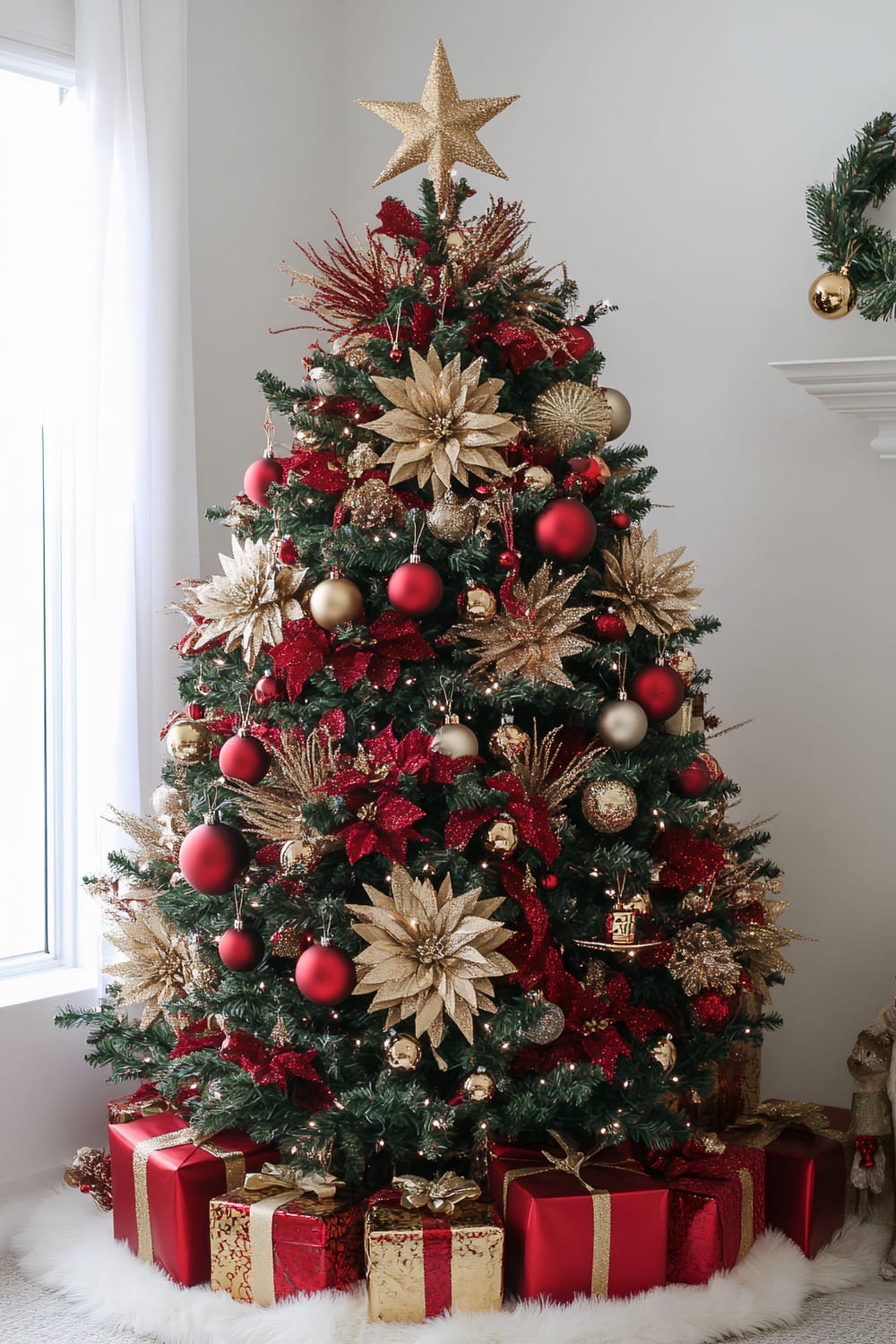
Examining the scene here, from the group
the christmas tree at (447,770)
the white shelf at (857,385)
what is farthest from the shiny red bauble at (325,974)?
the white shelf at (857,385)

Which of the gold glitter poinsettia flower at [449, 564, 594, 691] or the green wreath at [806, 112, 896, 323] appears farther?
the green wreath at [806, 112, 896, 323]

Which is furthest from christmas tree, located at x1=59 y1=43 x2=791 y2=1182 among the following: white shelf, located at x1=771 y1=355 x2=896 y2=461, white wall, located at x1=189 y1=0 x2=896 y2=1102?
white wall, located at x1=189 y1=0 x2=896 y2=1102

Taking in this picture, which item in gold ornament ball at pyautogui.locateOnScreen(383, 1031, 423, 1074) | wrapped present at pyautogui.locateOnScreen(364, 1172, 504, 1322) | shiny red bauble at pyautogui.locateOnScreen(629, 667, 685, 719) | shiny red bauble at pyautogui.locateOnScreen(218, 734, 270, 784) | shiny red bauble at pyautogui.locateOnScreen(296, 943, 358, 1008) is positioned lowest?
wrapped present at pyautogui.locateOnScreen(364, 1172, 504, 1322)

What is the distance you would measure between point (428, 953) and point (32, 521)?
116cm

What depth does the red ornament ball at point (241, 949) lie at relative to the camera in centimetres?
155

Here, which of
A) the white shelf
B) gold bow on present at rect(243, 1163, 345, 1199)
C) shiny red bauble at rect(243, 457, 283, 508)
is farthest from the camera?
the white shelf

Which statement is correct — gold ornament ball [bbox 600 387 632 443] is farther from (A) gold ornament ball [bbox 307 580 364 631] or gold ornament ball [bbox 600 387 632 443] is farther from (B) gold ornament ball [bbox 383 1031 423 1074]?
(B) gold ornament ball [bbox 383 1031 423 1074]

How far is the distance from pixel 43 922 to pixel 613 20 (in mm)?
1997

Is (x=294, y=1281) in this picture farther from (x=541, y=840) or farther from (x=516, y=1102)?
(x=541, y=840)

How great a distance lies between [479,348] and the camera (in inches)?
64.6

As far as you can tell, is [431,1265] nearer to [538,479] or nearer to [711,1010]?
[711,1010]

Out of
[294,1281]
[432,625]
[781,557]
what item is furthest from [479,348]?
[294,1281]

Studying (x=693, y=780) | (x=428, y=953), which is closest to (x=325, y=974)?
(x=428, y=953)

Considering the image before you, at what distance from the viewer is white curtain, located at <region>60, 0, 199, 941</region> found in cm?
204
